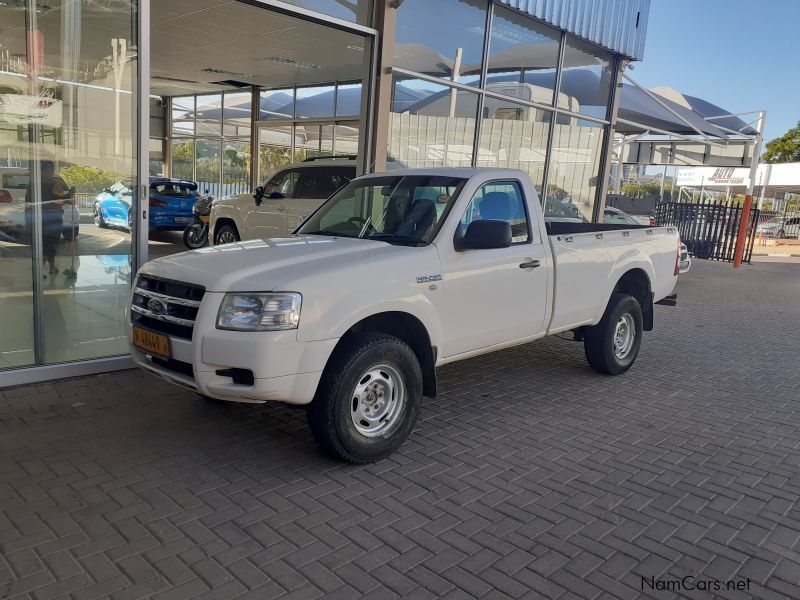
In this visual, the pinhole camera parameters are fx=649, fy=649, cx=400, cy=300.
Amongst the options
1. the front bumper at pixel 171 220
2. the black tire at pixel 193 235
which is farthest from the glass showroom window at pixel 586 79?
the front bumper at pixel 171 220

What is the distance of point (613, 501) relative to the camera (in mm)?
3918

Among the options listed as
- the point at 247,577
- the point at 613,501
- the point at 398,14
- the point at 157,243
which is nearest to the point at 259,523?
the point at 247,577

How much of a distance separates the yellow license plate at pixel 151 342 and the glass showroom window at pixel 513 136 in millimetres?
7669

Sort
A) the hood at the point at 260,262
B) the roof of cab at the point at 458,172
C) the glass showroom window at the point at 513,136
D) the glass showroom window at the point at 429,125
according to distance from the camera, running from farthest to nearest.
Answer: the glass showroom window at the point at 513,136 < the glass showroom window at the point at 429,125 < the roof of cab at the point at 458,172 < the hood at the point at 260,262

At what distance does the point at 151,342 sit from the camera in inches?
165

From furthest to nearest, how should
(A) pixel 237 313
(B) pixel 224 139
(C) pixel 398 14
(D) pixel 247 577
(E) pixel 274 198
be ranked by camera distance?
(B) pixel 224 139
(E) pixel 274 198
(C) pixel 398 14
(A) pixel 237 313
(D) pixel 247 577

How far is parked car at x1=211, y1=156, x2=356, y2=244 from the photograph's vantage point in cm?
1116

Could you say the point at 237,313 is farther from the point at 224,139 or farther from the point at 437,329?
the point at 224,139

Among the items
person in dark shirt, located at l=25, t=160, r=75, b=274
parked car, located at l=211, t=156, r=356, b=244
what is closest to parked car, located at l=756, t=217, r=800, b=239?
parked car, located at l=211, t=156, r=356, b=244

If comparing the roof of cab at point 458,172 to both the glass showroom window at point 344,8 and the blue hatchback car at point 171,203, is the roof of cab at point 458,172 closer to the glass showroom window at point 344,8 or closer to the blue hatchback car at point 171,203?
the glass showroom window at point 344,8

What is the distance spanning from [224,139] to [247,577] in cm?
1992

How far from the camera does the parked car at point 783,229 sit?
33.2m

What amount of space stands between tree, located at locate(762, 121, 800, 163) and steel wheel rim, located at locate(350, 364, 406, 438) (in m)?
52.9

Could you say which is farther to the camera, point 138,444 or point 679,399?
point 679,399
